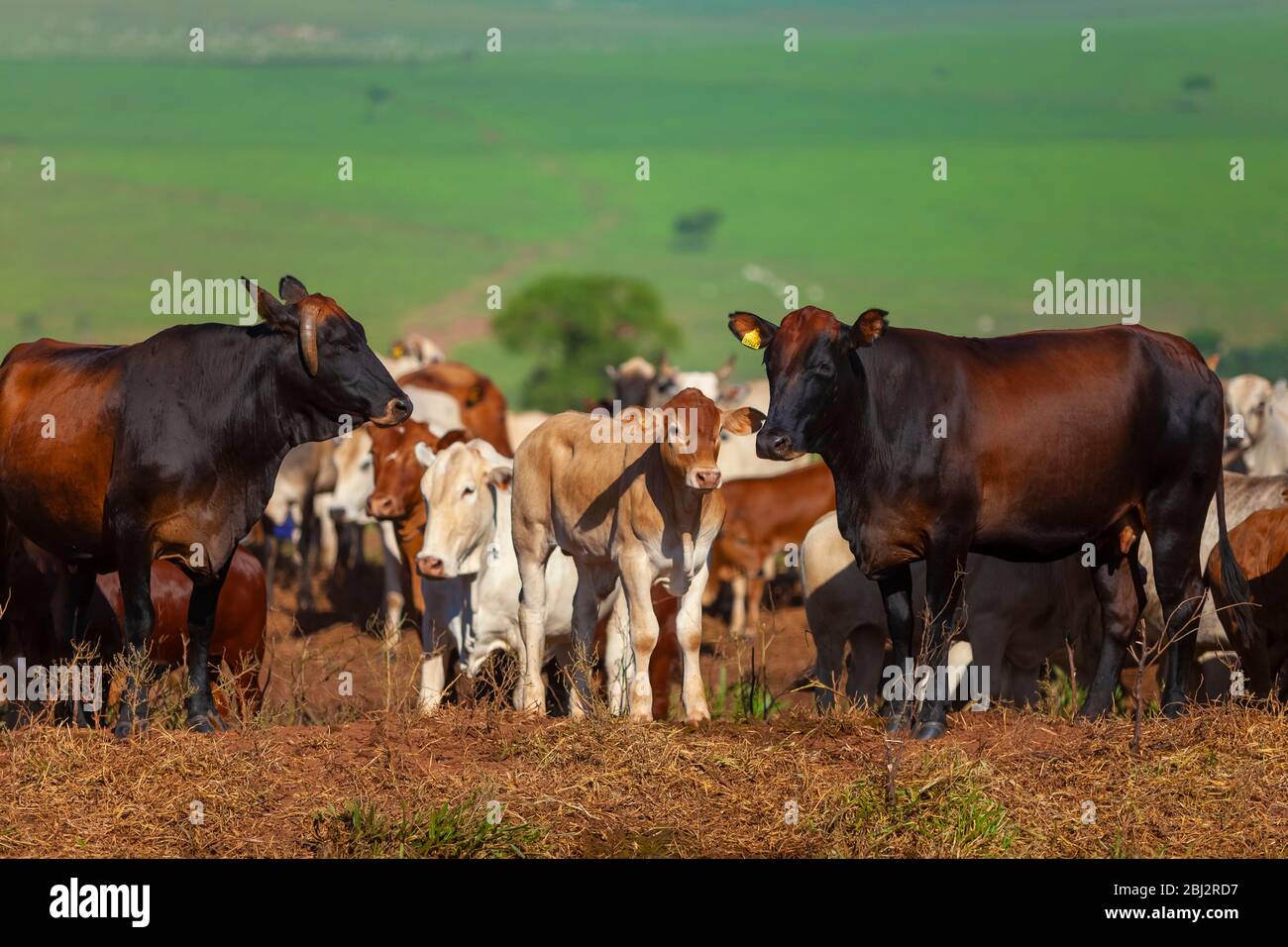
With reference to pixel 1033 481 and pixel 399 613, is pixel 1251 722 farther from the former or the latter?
pixel 399 613

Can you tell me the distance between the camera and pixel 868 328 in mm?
9461

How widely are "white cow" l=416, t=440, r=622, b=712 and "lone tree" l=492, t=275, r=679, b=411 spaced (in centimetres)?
4149

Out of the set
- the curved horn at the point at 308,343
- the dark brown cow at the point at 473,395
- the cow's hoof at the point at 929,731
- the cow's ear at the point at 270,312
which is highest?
the dark brown cow at the point at 473,395

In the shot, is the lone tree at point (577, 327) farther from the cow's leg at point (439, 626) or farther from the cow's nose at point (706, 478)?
the cow's nose at point (706, 478)

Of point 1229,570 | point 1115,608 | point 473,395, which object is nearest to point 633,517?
point 1115,608

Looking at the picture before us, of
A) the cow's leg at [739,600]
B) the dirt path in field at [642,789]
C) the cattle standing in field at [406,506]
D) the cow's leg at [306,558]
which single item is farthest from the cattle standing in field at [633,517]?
the cow's leg at [306,558]

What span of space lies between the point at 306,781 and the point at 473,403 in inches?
474

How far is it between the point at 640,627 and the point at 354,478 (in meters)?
7.85

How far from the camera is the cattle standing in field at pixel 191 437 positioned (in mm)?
9398

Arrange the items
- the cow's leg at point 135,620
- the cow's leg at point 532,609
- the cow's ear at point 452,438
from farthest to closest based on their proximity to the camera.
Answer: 1. the cow's ear at point 452,438
2. the cow's leg at point 532,609
3. the cow's leg at point 135,620

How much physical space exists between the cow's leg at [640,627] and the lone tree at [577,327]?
43.7m

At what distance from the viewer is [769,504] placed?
17484mm

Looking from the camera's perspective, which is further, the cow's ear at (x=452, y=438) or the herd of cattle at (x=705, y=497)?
the cow's ear at (x=452, y=438)

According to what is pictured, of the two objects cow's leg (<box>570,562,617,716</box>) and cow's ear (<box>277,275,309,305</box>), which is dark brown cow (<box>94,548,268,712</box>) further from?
cow's ear (<box>277,275,309,305</box>)
